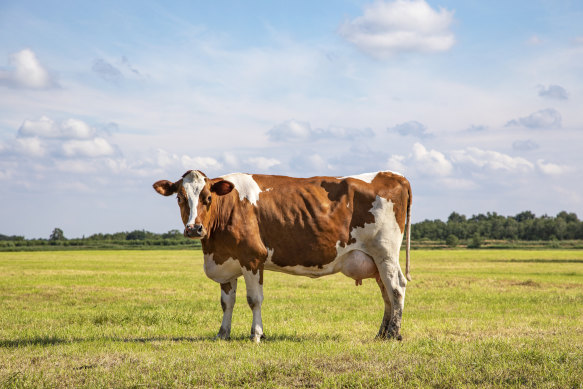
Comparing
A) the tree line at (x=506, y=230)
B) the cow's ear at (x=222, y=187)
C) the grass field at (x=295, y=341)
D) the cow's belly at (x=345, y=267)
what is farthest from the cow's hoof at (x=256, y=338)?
the tree line at (x=506, y=230)

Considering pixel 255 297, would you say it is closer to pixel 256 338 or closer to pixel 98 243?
pixel 256 338

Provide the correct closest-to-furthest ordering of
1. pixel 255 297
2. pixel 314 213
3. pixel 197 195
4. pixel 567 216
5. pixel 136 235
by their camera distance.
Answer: pixel 197 195, pixel 255 297, pixel 314 213, pixel 136 235, pixel 567 216

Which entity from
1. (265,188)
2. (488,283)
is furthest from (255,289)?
(488,283)

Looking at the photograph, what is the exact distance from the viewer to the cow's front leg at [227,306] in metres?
11.6

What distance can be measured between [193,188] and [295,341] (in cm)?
350

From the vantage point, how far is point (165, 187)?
11.6m

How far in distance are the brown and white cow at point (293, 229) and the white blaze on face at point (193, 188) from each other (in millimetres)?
19

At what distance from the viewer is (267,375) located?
799 centimetres

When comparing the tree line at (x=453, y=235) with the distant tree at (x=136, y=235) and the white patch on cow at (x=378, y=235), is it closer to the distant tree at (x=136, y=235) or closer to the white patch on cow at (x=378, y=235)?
the distant tree at (x=136, y=235)

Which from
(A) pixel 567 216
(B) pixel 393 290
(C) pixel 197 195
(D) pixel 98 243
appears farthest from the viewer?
(A) pixel 567 216

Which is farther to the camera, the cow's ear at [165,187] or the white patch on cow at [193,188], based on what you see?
the cow's ear at [165,187]

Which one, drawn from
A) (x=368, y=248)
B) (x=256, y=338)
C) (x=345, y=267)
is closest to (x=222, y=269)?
(x=256, y=338)

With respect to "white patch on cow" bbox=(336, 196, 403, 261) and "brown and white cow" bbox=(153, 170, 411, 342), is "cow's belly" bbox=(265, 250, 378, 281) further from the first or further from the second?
"white patch on cow" bbox=(336, 196, 403, 261)

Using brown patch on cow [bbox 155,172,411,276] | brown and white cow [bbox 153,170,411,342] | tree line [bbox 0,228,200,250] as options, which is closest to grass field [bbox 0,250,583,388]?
brown and white cow [bbox 153,170,411,342]
